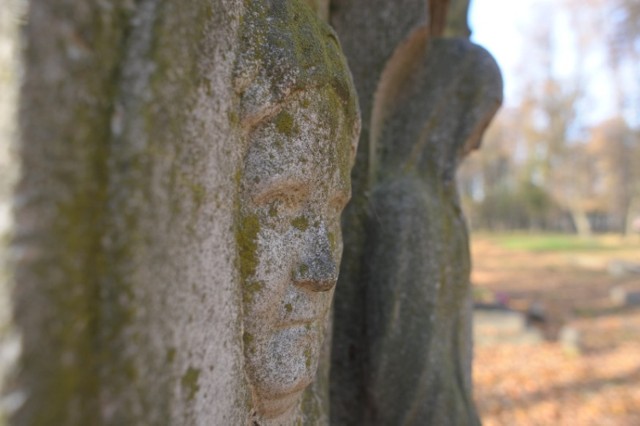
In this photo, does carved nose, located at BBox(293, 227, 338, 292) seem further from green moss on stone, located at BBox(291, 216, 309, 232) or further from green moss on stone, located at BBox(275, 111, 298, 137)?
green moss on stone, located at BBox(275, 111, 298, 137)

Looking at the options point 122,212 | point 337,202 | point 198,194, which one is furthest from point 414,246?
point 122,212

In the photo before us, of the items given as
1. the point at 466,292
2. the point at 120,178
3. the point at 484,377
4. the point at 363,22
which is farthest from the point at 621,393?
the point at 120,178

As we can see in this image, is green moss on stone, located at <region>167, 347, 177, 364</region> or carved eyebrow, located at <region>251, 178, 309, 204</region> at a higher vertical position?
carved eyebrow, located at <region>251, 178, 309, 204</region>

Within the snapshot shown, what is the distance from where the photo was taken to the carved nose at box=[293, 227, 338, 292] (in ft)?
2.55

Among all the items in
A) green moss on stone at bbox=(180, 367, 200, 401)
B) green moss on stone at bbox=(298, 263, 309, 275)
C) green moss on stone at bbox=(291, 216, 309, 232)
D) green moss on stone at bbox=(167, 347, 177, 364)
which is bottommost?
green moss on stone at bbox=(180, 367, 200, 401)

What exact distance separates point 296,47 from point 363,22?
29.7 inches

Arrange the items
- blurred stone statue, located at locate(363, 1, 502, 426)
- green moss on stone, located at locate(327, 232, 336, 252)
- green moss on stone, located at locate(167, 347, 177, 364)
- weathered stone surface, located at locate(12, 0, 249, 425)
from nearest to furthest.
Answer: weathered stone surface, located at locate(12, 0, 249, 425) < green moss on stone, located at locate(167, 347, 177, 364) < green moss on stone, located at locate(327, 232, 336, 252) < blurred stone statue, located at locate(363, 1, 502, 426)

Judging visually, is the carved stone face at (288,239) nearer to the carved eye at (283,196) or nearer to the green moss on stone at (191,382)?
the carved eye at (283,196)

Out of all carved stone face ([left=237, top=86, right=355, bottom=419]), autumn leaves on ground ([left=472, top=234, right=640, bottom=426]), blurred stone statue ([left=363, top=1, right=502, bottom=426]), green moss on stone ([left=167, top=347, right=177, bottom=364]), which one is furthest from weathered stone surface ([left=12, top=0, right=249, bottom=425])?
autumn leaves on ground ([left=472, top=234, right=640, bottom=426])

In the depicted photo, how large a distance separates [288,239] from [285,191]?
8 centimetres

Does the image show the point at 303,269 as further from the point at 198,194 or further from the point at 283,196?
the point at 198,194

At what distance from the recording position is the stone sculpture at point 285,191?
72 centimetres

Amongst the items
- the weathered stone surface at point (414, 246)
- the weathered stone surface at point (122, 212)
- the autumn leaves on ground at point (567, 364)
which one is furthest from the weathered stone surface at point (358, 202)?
the autumn leaves on ground at point (567, 364)

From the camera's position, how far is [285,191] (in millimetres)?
765
